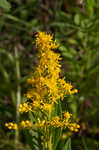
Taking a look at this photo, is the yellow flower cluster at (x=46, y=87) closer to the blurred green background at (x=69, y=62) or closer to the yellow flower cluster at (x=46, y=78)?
the yellow flower cluster at (x=46, y=78)

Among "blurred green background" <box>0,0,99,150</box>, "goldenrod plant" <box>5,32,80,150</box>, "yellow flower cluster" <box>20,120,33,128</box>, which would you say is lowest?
"yellow flower cluster" <box>20,120,33,128</box>

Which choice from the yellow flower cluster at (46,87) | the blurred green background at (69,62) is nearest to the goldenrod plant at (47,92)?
the yellow flower cluster at (46,87)

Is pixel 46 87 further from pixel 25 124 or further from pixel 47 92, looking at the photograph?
pixel 25 124

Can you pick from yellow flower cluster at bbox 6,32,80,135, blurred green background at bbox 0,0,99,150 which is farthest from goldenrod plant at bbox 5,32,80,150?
blurred green background at bbox 0,0,99,150

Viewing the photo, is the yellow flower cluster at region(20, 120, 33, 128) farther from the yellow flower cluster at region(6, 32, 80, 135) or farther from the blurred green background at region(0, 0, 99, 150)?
the blurred green background at region(0, 0, 99, 150)

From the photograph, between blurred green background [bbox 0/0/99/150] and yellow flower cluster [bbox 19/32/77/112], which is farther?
blurred green background [bbox 0/0/99/150]

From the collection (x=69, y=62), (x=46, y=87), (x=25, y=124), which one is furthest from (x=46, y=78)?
(x=69, y=62)

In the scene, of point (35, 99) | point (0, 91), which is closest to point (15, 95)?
point (0, 91)

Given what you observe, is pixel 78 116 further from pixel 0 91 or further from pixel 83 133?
pixel 0 91

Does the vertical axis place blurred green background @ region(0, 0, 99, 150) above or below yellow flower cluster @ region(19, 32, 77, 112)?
above
